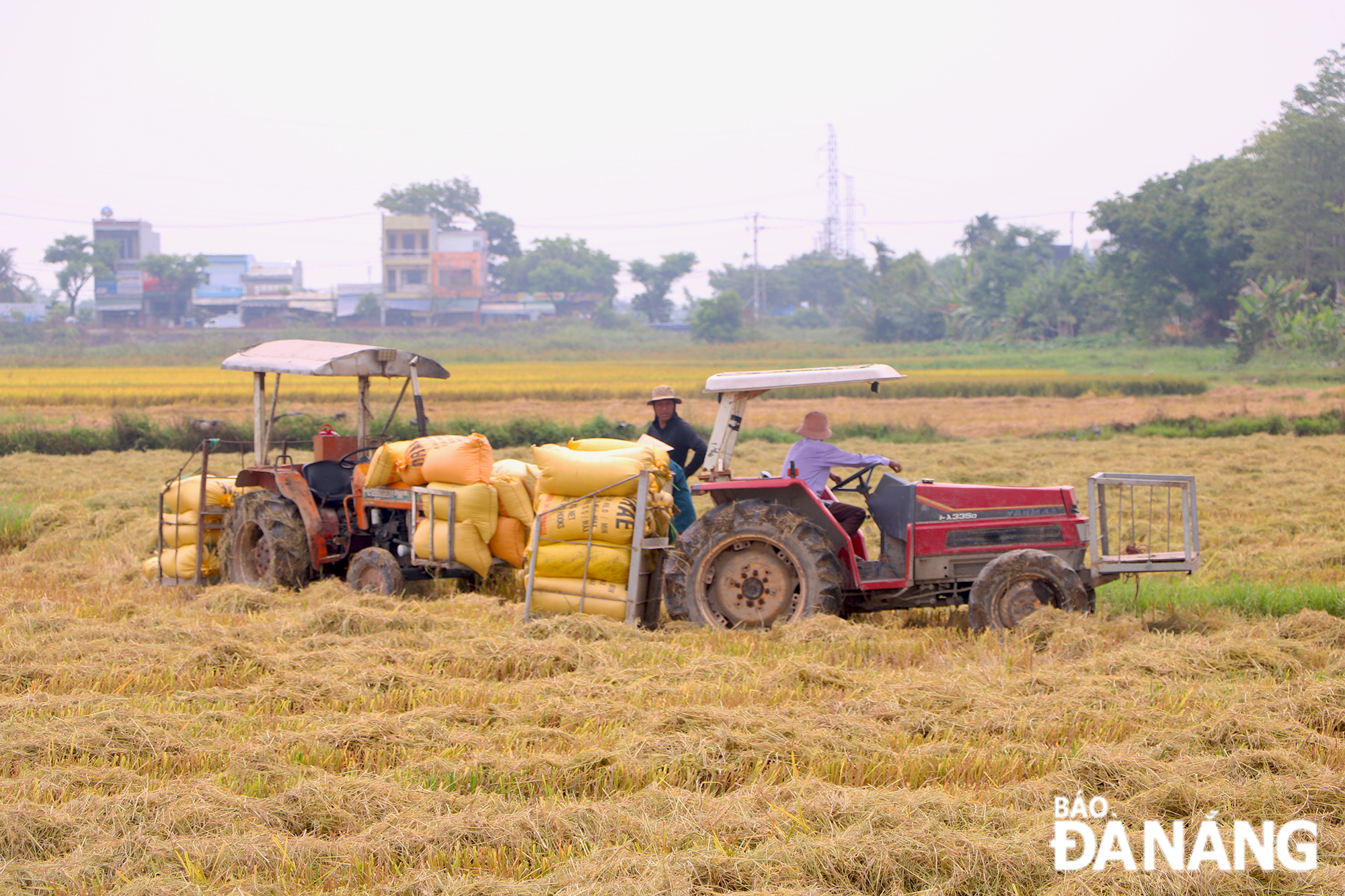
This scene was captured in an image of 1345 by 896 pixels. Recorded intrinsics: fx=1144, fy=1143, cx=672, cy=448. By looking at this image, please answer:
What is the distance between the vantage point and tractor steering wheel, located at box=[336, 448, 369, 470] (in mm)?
8719

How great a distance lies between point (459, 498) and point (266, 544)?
1827 mm

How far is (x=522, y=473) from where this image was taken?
8.11 m

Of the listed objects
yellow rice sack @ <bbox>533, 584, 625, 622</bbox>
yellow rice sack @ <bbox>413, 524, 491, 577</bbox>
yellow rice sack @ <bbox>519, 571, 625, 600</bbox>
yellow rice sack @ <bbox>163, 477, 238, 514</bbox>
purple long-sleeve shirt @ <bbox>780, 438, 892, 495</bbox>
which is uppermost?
purple long-sleeve shirt @ <bbox>780, 438, 892, 495</bbox>

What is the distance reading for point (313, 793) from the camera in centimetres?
409

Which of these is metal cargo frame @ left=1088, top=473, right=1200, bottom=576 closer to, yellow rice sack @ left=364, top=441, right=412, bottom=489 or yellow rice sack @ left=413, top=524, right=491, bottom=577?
yellow rice sack @ left=413, top=524, right=491, bottom=577

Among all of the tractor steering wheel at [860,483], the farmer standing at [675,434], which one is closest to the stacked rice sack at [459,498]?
the farmer standing at [675,434]

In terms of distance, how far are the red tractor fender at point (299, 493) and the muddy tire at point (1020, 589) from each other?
4.65m

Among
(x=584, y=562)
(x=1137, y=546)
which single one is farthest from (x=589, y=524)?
(x=1137, y=546)

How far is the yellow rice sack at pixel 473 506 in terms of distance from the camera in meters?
7.73

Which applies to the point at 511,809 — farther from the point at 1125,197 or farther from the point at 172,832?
the point at 1125,197

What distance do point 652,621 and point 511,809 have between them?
3050 millimetres

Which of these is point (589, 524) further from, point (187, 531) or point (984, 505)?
point (187, 531)

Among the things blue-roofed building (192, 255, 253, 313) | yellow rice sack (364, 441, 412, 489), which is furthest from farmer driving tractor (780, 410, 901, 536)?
blue-roofed building (192, 255, 253, 313)

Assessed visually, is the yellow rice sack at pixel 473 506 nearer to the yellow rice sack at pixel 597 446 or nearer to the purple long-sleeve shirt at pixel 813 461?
the yellow rice sack at pixel 597 446
